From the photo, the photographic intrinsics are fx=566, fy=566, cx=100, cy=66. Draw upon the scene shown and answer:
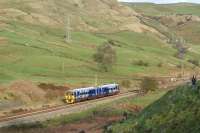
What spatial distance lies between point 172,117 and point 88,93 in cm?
5748

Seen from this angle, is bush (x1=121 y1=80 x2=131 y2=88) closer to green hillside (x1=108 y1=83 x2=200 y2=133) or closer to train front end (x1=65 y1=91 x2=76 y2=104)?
train front end (x1=65 y1=91 x2=76 y2=104)

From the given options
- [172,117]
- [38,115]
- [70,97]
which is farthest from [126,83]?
[172,117]

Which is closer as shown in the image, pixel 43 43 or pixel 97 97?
pixel 97 97

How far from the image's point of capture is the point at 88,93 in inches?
4080

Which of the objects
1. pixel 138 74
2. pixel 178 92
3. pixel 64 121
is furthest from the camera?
pixel 138 74

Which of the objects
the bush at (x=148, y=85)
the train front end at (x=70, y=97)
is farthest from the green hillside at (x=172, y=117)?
the bush at (x=148, y=85)

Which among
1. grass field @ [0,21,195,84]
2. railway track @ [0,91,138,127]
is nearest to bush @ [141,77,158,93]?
grass field @ [0,21,195,84]

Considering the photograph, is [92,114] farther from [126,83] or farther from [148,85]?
[126,83]

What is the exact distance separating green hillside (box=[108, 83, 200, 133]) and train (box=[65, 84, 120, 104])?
146 feet

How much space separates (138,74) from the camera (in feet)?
534

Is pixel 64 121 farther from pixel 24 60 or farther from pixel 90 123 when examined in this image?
pixel 24 60

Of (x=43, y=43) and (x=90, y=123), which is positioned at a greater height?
(x=43, y=43)

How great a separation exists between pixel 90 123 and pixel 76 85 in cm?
4995

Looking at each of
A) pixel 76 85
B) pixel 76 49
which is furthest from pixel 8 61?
pixel 76 49
